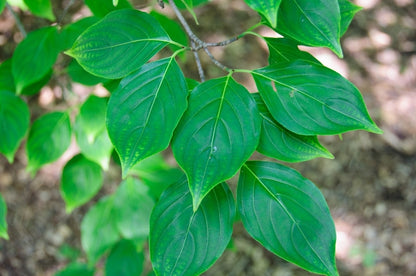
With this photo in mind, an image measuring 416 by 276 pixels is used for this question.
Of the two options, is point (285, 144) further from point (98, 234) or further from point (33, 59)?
point (98, 234)

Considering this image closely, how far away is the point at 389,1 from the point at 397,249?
1851mm

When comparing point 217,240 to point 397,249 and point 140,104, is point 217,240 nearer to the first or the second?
point 140,104

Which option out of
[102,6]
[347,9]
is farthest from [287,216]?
[102,6]

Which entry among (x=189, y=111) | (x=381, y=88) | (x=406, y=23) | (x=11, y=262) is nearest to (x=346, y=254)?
(x=381, y=88)

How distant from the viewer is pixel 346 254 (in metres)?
2.58

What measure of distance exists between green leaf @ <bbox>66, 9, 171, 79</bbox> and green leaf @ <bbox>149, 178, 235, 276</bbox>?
0.82 ft

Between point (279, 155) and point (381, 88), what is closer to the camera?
point (279, 155)

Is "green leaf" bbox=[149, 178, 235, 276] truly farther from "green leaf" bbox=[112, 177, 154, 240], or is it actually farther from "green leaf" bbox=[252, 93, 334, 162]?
"green leaf" bbox=[112, 177, 154, 240]

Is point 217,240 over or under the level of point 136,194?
over

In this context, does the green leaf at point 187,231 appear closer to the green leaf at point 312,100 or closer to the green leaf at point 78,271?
the green leaf at point 312,100

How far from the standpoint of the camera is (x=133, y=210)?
138 cm

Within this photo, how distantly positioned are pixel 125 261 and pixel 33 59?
0.75m

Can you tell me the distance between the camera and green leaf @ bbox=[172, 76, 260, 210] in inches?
28.5

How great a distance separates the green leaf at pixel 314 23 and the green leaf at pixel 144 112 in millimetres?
217
